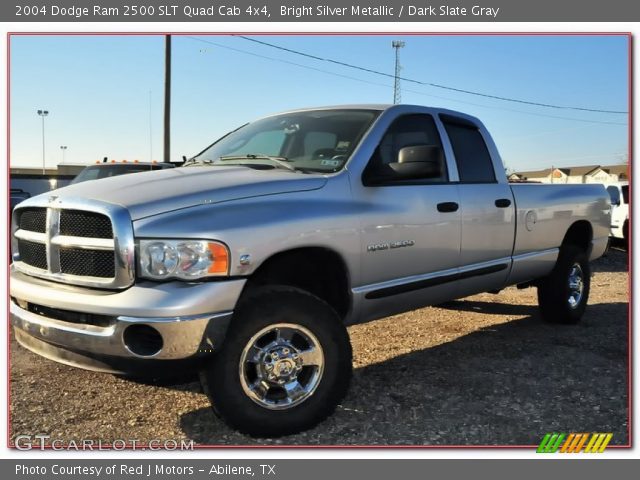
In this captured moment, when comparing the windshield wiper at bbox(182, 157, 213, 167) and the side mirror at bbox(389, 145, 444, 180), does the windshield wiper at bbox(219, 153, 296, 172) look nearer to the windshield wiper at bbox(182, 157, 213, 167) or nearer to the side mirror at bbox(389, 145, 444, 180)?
the windshield wiper at bbox(182, 157, 213, 167)

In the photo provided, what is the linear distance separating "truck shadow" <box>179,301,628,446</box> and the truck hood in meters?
1.35

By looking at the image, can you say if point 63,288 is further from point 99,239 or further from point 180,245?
point 180,245

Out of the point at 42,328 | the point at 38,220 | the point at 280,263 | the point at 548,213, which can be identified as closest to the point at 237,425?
the point at 280,263

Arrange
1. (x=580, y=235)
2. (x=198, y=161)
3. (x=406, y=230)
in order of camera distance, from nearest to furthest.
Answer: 1. (x=406, y=230)
2. (x=198, y=161)
3. (x=580, y=235)

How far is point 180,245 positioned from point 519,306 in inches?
213

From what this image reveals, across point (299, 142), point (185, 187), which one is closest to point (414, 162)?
point (299, 142)

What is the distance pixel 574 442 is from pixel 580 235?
11.4ft

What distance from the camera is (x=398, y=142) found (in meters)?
4.16

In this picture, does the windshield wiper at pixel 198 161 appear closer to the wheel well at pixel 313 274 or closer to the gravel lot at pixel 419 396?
the wheel well at pixel 313 274

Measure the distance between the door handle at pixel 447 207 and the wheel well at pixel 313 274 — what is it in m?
1.04

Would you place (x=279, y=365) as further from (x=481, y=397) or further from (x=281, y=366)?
(x=481, y=397)

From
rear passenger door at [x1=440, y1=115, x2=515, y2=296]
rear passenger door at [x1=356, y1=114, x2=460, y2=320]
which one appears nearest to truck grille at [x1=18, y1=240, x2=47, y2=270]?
rear passenger door at [x1=356, y1=114, x2=460, y2=320]

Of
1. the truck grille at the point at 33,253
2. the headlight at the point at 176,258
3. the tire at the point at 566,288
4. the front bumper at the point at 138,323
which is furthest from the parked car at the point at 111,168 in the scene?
the headlight at the point at 176,258

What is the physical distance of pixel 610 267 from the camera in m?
11.2
